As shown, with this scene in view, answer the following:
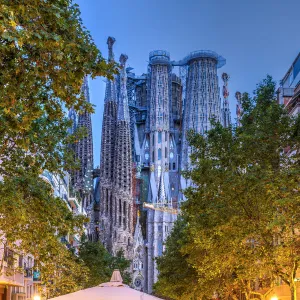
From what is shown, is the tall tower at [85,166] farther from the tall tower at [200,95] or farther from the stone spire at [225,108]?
the stone spire at [225,108]

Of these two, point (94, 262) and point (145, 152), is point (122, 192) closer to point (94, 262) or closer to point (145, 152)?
point (145, 152)

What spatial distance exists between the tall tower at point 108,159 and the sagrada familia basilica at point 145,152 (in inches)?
7.5

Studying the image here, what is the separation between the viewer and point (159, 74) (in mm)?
131750

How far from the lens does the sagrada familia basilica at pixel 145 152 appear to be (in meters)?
122

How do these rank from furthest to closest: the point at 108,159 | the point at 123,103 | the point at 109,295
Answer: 1. the point at 123,103
2. the point at 108,159
3. the point at 109,295

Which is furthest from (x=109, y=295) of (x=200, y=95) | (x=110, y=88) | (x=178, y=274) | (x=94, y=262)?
(x=110, y=88)

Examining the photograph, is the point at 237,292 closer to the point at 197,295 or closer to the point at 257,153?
the point at 197,295

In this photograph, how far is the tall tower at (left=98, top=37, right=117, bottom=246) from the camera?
120562mm

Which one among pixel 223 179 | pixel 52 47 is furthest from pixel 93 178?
pixel 52 47

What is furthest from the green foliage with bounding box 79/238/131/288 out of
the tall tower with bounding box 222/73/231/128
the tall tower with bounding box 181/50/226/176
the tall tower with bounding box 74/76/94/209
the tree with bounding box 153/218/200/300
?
the tall tower with bounding box 222/73/231/128

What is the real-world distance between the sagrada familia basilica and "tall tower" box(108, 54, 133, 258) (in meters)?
0.19

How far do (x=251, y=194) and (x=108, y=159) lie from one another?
3924 inches

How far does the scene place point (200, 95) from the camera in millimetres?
129250

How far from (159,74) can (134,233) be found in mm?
33604
